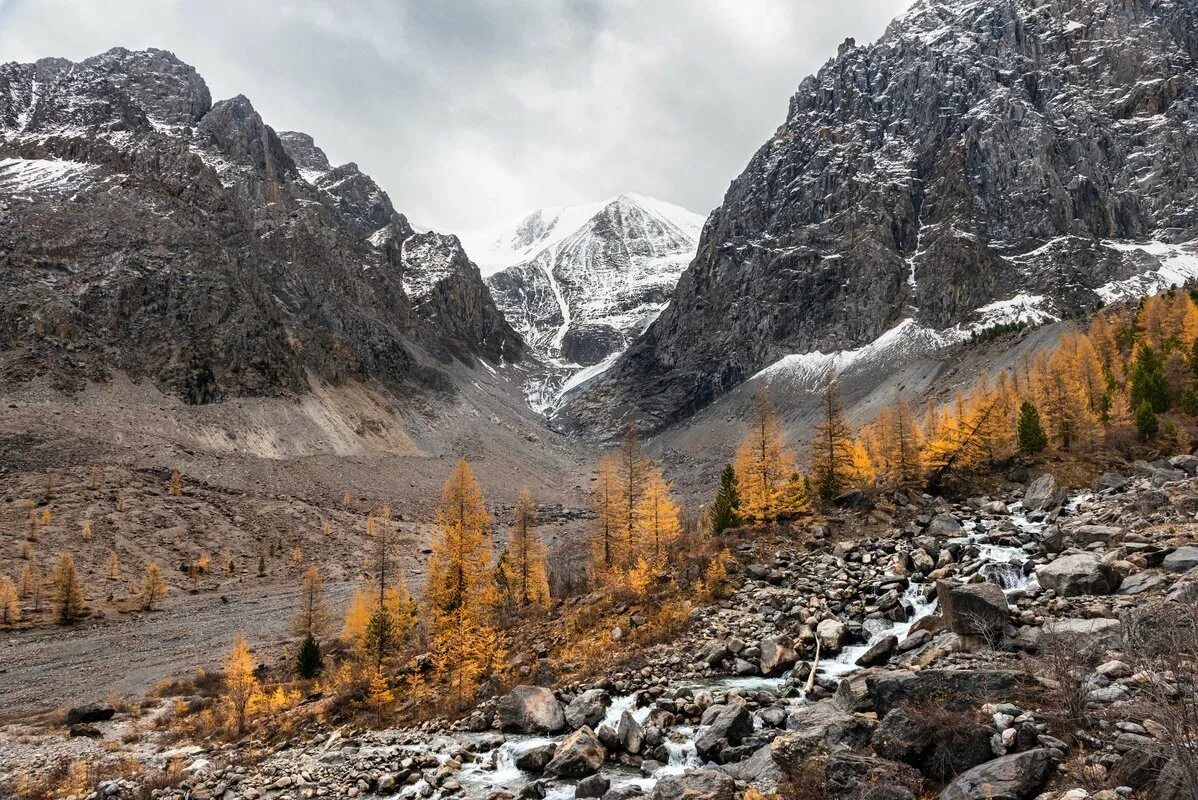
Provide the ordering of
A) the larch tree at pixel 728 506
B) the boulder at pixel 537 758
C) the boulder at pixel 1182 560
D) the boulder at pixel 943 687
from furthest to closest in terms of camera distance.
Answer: the larch tree at pixel 728 506 → the boulder at pixel 537 758 → the boulder at pixel 1182 560 → the boulder at pixel 943 687

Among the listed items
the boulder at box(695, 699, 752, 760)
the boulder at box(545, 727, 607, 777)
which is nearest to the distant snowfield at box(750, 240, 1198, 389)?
the boulder at box(695, 699, 752, 760)

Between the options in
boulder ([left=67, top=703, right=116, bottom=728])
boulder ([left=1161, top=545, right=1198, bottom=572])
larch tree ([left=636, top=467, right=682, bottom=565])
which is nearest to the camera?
boulder ([left=1161, top=545, right=1198, bottom=572])

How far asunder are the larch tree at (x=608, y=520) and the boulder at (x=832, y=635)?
22.0 m

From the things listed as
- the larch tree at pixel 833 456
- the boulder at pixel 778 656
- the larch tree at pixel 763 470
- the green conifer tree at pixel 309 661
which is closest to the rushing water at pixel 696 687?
the boulder at pixel 778 656

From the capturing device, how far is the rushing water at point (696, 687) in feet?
61.3

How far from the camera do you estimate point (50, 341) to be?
120500 millimetres

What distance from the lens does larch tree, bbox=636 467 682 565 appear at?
1743 inches

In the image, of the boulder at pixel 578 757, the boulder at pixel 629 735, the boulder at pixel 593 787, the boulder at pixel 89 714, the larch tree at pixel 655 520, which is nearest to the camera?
the boulder at pixel 593 787

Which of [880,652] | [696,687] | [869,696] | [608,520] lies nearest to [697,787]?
[869,696]

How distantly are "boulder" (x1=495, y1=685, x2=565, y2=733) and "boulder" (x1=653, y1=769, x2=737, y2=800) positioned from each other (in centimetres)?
779

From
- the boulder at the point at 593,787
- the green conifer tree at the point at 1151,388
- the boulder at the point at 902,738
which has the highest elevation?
the green conifer tree at the point at 1151,388

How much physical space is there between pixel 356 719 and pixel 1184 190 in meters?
257

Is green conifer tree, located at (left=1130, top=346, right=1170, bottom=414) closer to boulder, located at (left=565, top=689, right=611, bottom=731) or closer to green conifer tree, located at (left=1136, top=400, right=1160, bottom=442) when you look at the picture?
green conifer tree, located at (left=1136, top=400, right=1160, bottom=442)

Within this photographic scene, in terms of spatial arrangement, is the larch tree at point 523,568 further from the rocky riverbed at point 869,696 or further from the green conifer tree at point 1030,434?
the green conifer tree at point 1030,434
